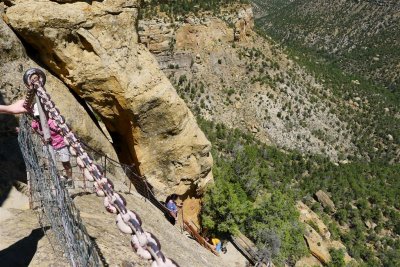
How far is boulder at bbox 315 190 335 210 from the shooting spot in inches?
1651

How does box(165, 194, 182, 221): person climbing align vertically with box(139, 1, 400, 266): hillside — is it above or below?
above

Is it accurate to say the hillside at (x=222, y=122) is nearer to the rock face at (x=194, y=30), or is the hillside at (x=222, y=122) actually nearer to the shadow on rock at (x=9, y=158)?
the shadow on rock at (x=9, y=158)

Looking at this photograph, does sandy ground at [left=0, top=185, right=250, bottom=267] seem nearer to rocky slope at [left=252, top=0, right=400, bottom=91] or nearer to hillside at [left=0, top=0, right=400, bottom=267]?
hillside at [left=0, top=0, right=400, bottom=267]

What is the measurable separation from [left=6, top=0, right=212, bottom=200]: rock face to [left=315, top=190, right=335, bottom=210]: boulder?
1132 inches

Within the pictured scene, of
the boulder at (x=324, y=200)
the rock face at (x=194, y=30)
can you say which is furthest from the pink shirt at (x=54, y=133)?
the rock face at (x=194, y=30)

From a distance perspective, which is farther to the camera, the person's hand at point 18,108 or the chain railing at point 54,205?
the person's hand at point 18,108

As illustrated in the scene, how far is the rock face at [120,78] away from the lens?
503 inches

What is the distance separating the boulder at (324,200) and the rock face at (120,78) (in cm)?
2876

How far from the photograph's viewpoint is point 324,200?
42.4m

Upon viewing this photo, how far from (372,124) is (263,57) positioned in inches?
876

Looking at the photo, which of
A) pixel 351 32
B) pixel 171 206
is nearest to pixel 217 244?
pixel 171 206

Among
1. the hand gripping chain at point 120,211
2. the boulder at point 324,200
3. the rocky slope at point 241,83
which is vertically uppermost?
the hand gripping chain at point 120,211

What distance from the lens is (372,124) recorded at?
68.6 meters

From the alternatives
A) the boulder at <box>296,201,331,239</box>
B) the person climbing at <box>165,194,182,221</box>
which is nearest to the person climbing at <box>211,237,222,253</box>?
the person climbing at <box>165,194,182,221</box>
